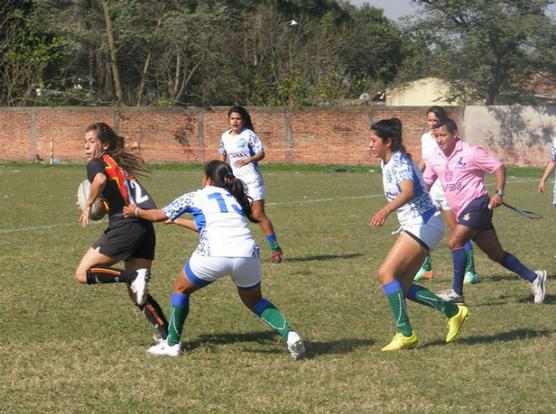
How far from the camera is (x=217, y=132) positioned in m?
34.7

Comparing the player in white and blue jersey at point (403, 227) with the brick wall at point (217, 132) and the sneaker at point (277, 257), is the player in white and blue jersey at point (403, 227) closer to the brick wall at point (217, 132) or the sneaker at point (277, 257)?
the sneaker at point (277, 257)

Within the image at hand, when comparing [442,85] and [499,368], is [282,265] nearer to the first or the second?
[499,368]

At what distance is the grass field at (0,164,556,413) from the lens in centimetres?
592

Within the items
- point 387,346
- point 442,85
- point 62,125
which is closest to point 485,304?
point 387,346

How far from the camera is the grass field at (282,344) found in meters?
5.92

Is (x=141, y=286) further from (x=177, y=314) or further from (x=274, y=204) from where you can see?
(x=274, y=204)

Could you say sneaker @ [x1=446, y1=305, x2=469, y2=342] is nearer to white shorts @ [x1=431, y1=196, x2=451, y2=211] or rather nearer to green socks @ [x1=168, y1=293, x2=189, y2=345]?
green socks @ [x1=168, y1=293, x2=189, y2=345]

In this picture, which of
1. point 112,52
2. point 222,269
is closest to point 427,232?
point 222,269

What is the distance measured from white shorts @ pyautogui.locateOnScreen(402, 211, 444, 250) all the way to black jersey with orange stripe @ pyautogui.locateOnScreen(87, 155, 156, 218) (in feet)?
6.33

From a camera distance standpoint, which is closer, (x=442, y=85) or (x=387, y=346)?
(x=387, y=346)

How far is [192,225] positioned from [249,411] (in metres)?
1.76

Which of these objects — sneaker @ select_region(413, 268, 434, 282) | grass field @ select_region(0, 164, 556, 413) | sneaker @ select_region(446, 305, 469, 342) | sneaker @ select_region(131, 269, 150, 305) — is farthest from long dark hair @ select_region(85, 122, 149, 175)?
sneaker @ select_region(413, 268, 434, 282)

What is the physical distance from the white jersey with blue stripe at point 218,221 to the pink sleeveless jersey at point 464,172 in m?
3.10

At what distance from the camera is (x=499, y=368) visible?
670 cm
